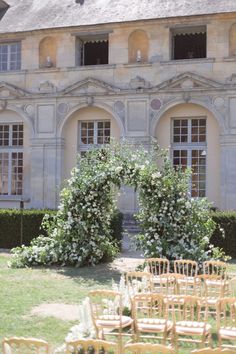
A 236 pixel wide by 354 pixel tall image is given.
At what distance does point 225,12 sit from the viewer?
17812 mm

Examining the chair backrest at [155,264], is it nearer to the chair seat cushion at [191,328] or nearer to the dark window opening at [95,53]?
the chair seat cushion at [191,328]

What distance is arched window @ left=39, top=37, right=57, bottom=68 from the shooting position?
1985 cm

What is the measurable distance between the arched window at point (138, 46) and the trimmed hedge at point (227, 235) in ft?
26.2

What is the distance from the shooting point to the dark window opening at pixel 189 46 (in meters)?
19.8

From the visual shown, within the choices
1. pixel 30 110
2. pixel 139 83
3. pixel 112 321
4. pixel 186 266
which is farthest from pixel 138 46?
pixel 112 321

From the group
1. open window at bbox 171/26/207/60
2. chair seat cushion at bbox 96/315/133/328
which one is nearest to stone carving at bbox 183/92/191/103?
open window at bbox 171/26/207/60

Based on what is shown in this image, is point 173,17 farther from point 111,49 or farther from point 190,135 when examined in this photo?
point 190,135

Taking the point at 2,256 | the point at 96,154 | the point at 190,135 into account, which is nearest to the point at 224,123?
the point at 190,135

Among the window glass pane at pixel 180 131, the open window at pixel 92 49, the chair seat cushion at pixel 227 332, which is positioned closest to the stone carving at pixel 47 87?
the open window at pixel 92 49

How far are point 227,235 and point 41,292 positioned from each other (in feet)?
18.9

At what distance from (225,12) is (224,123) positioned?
3704mm

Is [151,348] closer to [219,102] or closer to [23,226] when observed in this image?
[23,226]

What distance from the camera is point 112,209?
11.9 metres

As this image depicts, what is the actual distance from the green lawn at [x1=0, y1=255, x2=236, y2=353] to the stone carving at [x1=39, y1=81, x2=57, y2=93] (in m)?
8.39
